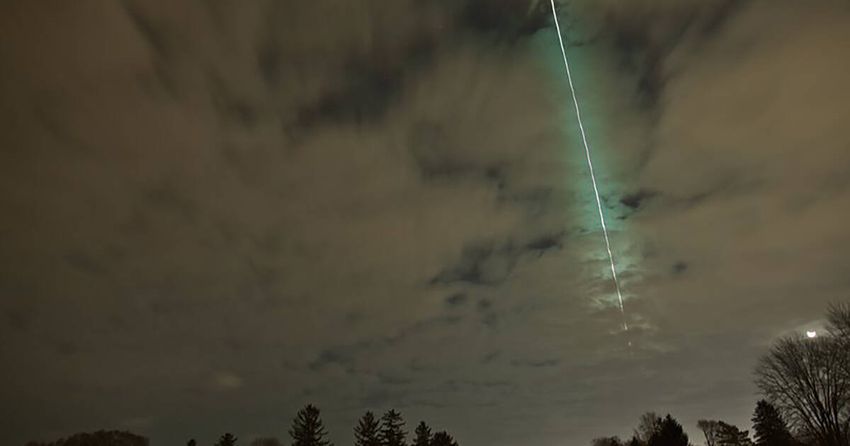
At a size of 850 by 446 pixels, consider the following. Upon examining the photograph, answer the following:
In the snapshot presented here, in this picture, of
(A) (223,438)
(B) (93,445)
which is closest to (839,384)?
(A) (223,438)

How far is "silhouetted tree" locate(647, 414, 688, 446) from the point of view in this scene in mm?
56500

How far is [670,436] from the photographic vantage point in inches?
2247

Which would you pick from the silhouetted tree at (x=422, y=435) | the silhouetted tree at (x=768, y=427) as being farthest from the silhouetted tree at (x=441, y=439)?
the silhouetted tree at (x=768, y=427)

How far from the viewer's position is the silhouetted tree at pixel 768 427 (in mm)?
72875

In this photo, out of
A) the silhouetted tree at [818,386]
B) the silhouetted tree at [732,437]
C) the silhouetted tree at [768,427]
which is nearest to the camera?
the silhouetted tree at [818,386]

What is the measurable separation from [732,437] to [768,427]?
31.7 metres

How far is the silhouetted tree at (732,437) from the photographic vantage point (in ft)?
331

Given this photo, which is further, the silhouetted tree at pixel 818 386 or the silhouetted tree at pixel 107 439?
the silhouetted tree at pixel 107 439

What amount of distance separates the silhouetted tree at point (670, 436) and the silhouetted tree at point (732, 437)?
185 ft

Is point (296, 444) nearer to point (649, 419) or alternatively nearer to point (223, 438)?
point (223, 438)

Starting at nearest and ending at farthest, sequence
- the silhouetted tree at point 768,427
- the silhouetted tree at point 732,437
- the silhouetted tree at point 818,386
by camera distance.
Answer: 1. the silhouetted tree at point 818,386
2. the silhouetted tree at point 768,427
3. the silhouetted tree at point 732,437

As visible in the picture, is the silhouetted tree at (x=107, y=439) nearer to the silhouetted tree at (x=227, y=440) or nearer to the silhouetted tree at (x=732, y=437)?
the silhouetted tree at (x=227, y=440)

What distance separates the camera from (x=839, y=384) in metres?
43.9

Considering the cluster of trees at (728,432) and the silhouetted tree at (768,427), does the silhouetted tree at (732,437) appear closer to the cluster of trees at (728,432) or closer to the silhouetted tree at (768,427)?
the cluster of trees at (728,432)
